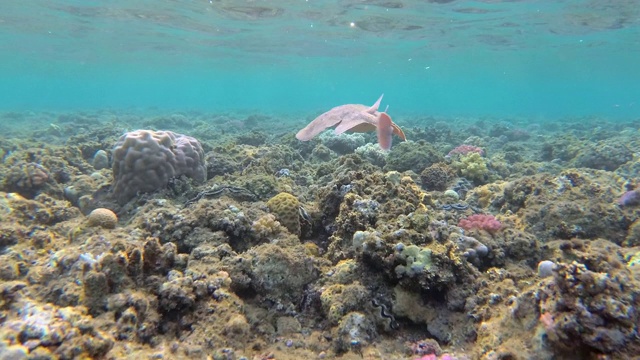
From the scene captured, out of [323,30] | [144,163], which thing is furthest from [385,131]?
[323,30]

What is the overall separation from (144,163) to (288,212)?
11.2 feet

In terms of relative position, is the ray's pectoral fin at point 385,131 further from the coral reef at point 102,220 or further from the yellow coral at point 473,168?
the yellow coral at point 473,168

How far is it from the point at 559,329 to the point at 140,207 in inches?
241

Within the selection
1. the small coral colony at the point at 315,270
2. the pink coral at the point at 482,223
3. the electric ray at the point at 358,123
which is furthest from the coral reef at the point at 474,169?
the pink coral at the point at 482,223

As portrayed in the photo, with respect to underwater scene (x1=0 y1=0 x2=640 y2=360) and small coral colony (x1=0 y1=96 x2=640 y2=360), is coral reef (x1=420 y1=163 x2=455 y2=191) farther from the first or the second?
small coral colony (x1=0 y1=96 x2=640 y2=360)

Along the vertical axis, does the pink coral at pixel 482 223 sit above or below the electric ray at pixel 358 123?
below

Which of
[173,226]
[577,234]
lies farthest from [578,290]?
[173,226]

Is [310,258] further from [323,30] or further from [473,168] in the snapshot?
[323,30]

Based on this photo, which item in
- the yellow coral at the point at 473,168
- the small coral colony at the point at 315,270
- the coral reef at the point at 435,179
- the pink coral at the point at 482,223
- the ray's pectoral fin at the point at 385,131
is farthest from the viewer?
the yellow coral at the point at 473,168

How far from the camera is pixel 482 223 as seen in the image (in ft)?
16.9

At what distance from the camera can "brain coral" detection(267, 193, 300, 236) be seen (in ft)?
17.2

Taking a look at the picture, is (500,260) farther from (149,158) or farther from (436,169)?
(149,158)

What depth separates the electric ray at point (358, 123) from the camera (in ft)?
19.3

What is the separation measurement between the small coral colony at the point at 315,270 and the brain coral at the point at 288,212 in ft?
0.07
